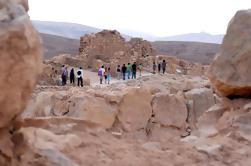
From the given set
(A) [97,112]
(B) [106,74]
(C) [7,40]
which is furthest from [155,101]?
(C) [7,40]

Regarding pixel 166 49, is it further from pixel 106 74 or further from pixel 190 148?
pixel 190 148

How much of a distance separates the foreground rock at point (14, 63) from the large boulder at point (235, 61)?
3.31 m

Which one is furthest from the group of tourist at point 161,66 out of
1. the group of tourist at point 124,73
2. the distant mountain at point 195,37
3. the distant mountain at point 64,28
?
the distant mountain at point 195,37

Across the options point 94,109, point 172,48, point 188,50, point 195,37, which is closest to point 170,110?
point 94,109

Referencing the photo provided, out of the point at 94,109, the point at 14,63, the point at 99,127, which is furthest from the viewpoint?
the point at 94,109

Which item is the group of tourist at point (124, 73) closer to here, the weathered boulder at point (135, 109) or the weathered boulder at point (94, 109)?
the weathered boulder at point (135, 109)

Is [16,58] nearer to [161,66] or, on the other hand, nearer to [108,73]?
[108,73]

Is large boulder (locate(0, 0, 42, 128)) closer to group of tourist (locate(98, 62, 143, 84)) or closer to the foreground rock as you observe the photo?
the foreground rock

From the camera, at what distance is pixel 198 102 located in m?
14.2

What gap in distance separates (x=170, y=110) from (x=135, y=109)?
4.53 ft

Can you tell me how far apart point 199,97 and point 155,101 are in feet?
5.85

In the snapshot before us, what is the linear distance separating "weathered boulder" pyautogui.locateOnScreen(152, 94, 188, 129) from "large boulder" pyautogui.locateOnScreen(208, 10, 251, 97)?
688cm

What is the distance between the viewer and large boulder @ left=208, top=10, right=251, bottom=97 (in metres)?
6.06

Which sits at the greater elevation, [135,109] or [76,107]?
[76,107]
